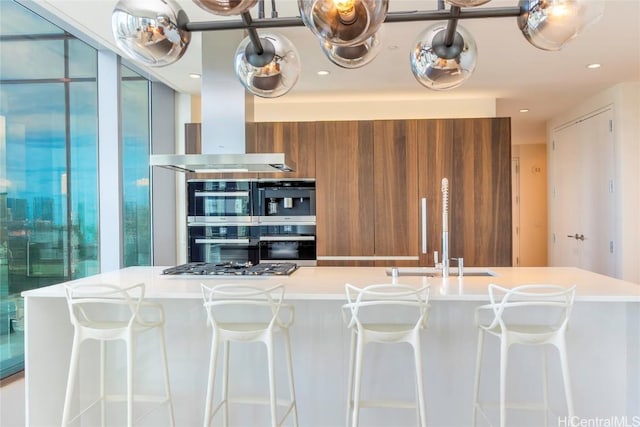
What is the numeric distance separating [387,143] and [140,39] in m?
3.21

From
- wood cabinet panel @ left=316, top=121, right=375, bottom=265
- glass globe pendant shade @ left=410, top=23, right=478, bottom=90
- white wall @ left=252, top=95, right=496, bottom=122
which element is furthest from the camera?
white wall @ left=252, top=95, right=496, bottom=122

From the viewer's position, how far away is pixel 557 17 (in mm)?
1348

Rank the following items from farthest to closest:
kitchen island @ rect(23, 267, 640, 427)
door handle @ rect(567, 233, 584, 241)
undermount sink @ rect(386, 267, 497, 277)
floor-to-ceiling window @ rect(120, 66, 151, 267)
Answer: door handle @ rect(567, 233, 584, 241), floor-to-ceiling window @ rect(120, 66, 151, 267), undermount sink @ rect(386, 267, 497, 277), kitchen island @ rect(23, 267, 640, 427)

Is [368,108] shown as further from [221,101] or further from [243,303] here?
[243,303]

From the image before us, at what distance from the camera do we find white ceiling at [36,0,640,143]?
2.78m

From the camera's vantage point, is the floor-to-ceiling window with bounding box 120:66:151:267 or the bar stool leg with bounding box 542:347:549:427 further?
the floor-to-ceiling window with bounding box 120:66:151:267

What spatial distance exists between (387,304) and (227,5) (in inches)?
59.7

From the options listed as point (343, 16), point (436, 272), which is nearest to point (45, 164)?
point (436, 272)

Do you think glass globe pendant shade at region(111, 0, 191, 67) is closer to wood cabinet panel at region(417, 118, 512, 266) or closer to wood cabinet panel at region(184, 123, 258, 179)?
wood cabinet panel at region(184, 123, 258, 179)

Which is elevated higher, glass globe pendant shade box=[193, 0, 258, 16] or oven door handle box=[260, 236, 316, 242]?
glass globe pendant shade box=[193, 0, 258, 16]

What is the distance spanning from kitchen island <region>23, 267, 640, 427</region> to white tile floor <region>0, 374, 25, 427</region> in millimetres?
440

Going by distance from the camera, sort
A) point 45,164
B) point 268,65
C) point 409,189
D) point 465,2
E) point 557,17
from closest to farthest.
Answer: point 465,2 < point 557,17 < point 268,65 < point 45,164 < point 409,189

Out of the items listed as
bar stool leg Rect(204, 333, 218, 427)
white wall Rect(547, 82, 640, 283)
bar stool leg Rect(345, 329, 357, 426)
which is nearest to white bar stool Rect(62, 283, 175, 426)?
bar stool leg Rect(204, 333, 218, 427)

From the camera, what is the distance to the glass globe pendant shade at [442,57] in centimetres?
176
